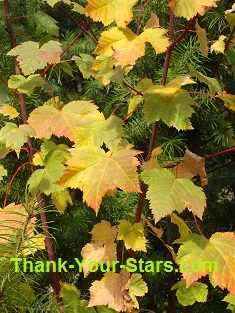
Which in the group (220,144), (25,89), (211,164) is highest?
(25,89)

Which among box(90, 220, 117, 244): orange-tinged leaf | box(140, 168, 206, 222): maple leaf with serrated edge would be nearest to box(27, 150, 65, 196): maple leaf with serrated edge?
box(90, 220, 117, 244): orange-tinged leaf

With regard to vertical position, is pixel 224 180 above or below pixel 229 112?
below

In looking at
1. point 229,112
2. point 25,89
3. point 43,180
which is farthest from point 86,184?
point 229,112

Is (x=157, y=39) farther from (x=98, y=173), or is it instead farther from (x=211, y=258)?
(x=211, y=258)

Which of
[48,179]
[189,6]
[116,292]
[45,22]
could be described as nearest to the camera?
[189,6]

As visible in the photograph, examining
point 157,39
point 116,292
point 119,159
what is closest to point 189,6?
point 157,39

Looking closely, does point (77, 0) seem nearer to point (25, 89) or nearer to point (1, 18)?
point (1, 18)

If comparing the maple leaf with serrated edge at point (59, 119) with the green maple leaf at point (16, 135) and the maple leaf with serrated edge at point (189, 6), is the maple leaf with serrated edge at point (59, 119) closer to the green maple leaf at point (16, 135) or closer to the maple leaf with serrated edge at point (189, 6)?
the green maple leaf at point (16, 135)
